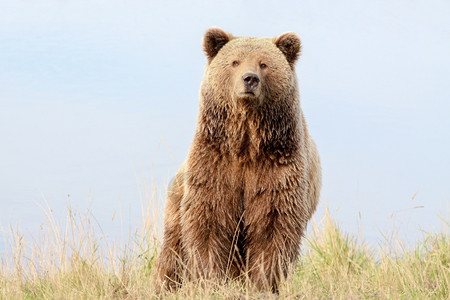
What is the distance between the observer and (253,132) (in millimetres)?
5617

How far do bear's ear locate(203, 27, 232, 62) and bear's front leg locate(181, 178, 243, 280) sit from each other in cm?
127

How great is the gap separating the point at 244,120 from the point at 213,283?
1461 millimetres

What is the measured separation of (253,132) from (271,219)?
0.81 meters

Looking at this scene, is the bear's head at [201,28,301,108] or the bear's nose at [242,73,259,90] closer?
the bear's nose at [242,73,259,90]

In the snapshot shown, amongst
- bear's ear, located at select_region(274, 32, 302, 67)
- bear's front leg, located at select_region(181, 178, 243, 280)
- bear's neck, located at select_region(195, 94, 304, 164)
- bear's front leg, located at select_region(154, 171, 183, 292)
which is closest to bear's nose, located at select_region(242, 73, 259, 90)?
bear's neck, located at select_region(195, 94, 304, 164)

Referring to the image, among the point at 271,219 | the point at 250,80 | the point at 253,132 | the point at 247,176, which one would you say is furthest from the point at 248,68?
the point at 271,219

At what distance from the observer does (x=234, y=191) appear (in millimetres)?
5656

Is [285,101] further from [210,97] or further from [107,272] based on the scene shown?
[107,272]

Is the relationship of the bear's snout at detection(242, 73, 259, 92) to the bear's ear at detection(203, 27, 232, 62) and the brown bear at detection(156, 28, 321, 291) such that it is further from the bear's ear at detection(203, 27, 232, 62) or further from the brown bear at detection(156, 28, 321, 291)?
the bear's ear at detection(203, 27, 232, 62)

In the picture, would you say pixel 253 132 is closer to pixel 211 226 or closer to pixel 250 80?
pixel 250 80

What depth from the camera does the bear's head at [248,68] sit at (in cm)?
548

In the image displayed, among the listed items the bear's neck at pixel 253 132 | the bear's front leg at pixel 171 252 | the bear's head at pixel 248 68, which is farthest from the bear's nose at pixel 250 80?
the bear's front leg at pixel 171 252

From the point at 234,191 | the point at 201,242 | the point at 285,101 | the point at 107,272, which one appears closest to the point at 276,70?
the point at 285,101

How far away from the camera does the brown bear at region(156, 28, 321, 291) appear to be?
18.5 ft
